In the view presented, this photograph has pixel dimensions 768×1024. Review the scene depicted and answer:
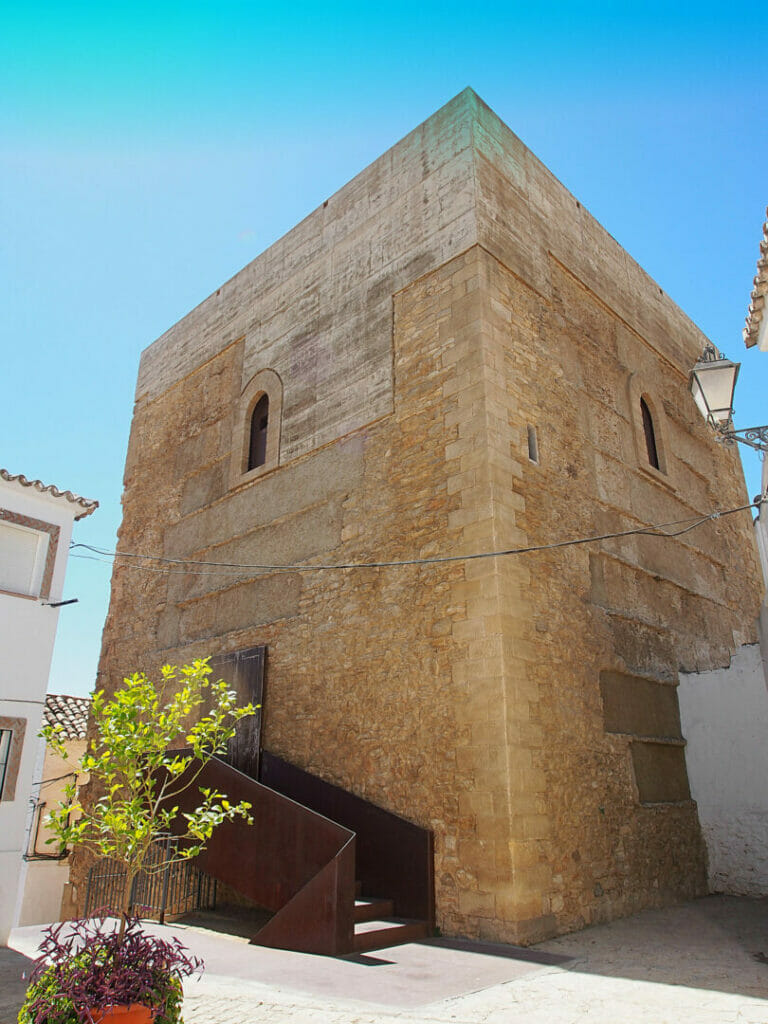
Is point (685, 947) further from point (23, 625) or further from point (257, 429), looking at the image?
point (257, 429)

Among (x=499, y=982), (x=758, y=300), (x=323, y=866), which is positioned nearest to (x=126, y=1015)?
(x=499, y=982)

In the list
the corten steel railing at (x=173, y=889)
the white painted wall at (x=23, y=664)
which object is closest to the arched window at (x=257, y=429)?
the white painted wall at (x=23, y=664)

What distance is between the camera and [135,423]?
14.7m

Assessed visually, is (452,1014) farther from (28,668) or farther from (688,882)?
(28,668)

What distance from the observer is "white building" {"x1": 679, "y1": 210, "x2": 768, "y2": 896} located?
8820 mm

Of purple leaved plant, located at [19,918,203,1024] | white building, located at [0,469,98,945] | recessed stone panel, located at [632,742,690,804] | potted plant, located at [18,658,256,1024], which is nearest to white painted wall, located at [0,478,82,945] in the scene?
white building, located at [0,469,98,945]

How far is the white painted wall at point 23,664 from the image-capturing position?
24.6ft

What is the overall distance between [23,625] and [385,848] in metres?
4.74

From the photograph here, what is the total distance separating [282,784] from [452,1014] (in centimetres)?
460

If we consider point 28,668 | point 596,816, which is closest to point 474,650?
point 596,816

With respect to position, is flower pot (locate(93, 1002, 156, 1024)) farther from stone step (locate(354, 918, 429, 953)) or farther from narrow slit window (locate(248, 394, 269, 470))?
narrow slit window (locate(248, 394, 269, 470))

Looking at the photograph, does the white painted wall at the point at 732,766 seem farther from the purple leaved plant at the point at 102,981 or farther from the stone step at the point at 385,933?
the purple leaved plant at the point at 102,981

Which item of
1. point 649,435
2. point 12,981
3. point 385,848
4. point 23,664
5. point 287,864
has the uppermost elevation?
point 649,435

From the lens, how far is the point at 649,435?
11578mm
